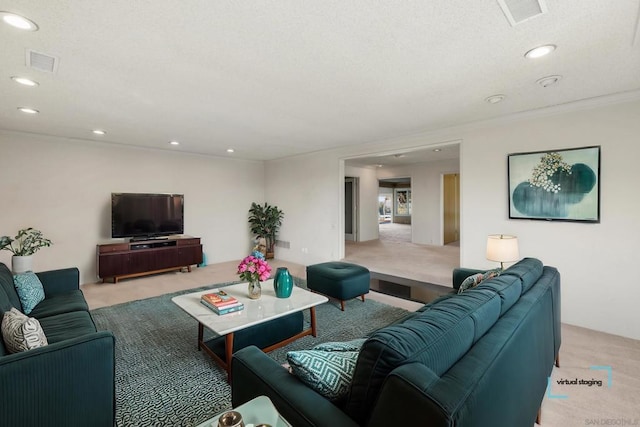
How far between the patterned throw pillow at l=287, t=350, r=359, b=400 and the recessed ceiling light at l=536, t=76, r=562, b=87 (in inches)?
110

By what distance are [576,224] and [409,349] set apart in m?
3.38

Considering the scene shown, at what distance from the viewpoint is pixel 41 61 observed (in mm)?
2152

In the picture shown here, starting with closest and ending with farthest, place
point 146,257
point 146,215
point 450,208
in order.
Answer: point 146,257, point 146,215, point 450,208

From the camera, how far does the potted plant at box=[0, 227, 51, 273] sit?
12.3 ft

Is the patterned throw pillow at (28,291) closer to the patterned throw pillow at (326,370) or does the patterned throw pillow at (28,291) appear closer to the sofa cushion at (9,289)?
the sofa cushion at (9,289)

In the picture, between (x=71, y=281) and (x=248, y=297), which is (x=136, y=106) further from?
(x=248, y=297)

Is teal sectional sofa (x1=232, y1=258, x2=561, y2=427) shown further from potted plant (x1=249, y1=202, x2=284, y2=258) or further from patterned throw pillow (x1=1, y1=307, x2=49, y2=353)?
potted plant (x1=249, y1=202, x2=284, y2=258)

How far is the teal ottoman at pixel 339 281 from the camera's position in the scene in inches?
137

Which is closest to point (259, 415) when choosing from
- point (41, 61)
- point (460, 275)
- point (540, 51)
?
point (460, 275)

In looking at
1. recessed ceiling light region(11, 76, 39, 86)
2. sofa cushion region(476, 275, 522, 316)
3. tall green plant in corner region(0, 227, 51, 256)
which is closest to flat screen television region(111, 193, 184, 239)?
tall green plant in corner region(0, 227, 51, 256)

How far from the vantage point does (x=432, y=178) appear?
26.7 ft

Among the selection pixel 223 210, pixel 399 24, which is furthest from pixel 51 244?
pixel 399 24

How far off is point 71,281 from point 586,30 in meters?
4.84

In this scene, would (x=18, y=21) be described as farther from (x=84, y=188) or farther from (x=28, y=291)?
(x=84, y=188)
